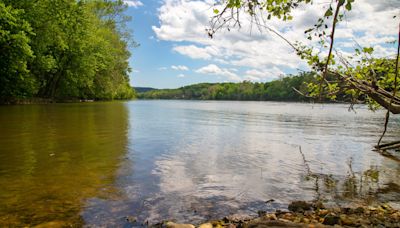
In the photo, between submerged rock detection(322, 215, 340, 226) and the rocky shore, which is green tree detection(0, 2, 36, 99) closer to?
the rocky shore

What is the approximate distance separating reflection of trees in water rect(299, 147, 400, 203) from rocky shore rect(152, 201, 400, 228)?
72 cm

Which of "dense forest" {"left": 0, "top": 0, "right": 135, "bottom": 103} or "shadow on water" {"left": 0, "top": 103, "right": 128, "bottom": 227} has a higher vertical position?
"dense forest" {"left": 0, "top": 0, "right": 135, "bottom": 103}

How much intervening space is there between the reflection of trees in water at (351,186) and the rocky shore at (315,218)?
0.72 metres

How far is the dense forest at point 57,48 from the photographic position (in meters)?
27.5

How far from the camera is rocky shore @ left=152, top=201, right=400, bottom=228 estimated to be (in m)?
4.30

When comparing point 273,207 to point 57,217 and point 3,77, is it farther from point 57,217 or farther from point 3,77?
point 3,77

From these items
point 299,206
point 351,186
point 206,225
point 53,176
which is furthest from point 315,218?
point 53,176

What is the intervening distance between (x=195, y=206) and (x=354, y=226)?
2.59 metres

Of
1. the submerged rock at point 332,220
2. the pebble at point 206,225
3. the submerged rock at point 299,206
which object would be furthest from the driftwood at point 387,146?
the pebble at point 206,225

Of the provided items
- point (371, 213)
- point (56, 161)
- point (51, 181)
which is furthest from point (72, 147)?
point (371, 213)

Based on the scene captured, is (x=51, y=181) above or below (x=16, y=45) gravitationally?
below

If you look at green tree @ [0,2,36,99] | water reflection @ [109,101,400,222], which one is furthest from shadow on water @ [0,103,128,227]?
green tree @ [0,2,36,99]

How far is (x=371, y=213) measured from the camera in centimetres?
521

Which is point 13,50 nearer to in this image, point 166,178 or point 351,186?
point 166,178
